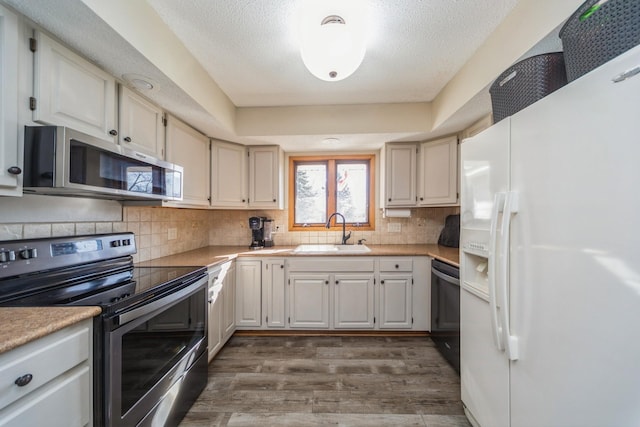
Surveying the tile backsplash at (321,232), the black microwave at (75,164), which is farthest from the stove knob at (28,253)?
the tile backsplash at (321,232)

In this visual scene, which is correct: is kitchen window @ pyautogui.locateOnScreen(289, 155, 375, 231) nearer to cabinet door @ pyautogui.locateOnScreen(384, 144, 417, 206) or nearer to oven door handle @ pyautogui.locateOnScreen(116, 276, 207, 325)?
cabinet door @ pyautogui.locateOnScreen(384, 144, 417, 206)

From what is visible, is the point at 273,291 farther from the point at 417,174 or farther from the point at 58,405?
the point at 417,174

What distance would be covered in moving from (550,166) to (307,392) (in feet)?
6.31

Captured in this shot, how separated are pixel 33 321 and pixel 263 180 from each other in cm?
224

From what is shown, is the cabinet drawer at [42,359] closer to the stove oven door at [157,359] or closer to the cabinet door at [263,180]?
the stove oven door at [157,359]

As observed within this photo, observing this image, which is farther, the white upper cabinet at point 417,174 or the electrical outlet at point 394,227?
the electrical outlet at point 394,227

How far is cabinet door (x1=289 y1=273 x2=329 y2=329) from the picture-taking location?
8.58ft

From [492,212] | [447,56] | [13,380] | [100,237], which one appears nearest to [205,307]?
[100,237]

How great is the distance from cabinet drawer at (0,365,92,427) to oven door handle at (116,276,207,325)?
0.19 metres

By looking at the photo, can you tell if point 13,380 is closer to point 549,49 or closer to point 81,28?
point 81,28

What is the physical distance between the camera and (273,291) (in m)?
2.62

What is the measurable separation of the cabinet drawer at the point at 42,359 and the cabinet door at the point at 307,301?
5.89 feet

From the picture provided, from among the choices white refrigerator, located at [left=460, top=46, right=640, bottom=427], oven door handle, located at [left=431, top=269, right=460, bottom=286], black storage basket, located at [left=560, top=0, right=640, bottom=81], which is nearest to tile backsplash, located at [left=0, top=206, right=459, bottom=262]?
oven door handle, located at [left=431, top=269, right=460, bottom=286]

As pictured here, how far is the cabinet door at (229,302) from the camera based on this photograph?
233 cm
